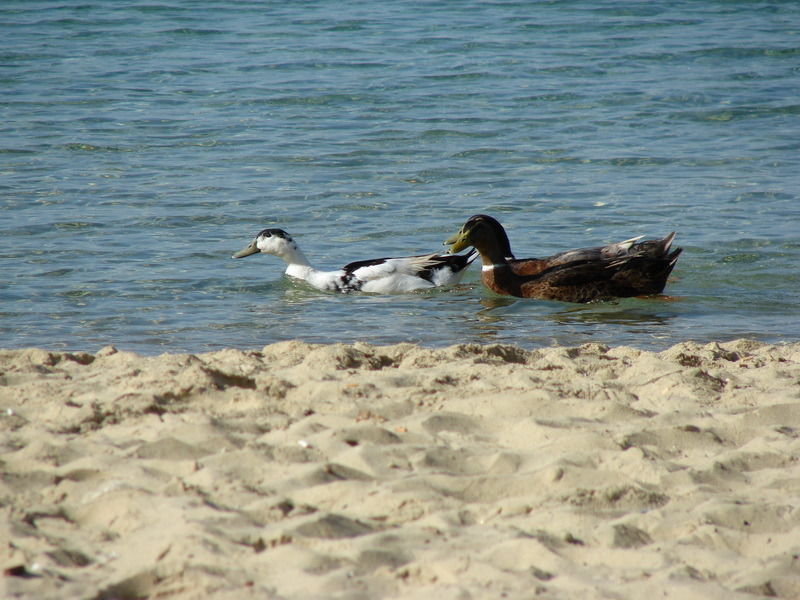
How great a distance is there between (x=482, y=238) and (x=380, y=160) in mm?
4683

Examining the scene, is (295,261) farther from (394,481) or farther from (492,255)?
(394,481)

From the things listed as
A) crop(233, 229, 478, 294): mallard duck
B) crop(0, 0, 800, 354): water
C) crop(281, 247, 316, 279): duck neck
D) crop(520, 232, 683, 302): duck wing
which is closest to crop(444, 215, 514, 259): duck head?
crop(233, 229, 478, 294): mallard duck

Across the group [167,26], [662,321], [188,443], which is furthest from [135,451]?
[167,26]

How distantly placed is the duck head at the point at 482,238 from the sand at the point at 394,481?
4.02 metres

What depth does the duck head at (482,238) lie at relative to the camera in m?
10.0

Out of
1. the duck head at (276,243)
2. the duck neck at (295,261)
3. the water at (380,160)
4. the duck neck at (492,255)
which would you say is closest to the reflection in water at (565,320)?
the water at (380,160)

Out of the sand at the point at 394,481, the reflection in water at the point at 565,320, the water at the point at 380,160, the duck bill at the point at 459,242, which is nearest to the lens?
the sand at the point at 394,481

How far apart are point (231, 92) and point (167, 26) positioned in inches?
237

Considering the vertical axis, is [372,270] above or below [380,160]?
below

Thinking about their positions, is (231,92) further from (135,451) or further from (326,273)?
(135,451)

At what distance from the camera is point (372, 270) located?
9703mm

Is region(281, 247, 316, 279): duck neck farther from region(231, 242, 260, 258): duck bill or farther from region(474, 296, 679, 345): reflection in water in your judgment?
region(474, 296, 679, 345): reflection in water

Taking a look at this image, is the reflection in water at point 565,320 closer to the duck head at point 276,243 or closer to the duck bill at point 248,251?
the duck head at point 276,243

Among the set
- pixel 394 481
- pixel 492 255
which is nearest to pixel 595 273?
pixel 492 255
